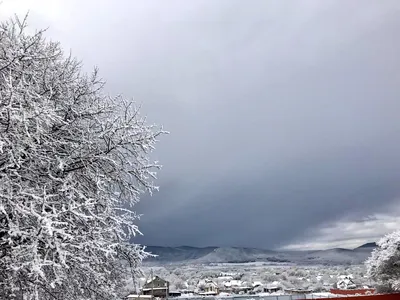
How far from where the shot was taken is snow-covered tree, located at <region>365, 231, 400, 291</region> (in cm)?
4006

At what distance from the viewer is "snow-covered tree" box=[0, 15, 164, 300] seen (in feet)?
24.2

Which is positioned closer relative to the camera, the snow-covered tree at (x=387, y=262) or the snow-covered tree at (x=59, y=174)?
the snow-covered tree at (x=59, y=174)

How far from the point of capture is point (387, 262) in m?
40.7

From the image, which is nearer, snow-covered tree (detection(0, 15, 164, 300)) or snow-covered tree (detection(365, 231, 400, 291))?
snow-covered tree (detection(0, 15, 164, 300))

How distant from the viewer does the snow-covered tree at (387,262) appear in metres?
40.1

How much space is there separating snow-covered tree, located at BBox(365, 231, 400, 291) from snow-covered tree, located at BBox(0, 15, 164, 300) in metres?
34.1

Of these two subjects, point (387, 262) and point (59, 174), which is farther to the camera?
point (387, 262)

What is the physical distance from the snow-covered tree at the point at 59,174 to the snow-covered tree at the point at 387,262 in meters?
34.1

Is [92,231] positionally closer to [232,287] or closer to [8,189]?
[8,189]

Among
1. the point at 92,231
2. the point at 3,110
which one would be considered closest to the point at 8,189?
the point at 3,110

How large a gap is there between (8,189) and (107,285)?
4382 mm

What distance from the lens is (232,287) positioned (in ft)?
381

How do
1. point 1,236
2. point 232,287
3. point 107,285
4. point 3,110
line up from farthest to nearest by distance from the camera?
point 232,287 < point 107,285 < point 1,236 < point 3,110

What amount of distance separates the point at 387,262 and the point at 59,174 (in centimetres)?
3846
